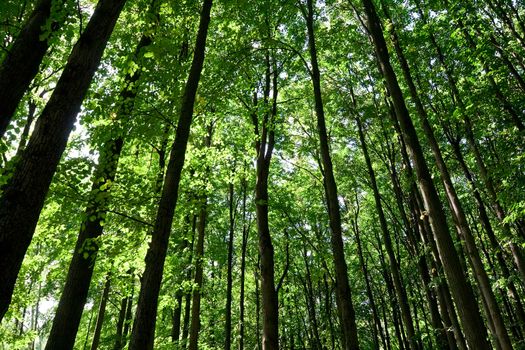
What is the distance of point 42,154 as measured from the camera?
11.6 feet

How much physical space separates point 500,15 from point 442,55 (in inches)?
79.5

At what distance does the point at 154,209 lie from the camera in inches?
288

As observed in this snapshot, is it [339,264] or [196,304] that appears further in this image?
[196,304]

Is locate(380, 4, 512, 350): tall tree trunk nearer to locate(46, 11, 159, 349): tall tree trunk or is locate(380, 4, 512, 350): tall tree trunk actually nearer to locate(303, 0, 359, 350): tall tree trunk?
locate(303, 0, 359, 350): tall tree trunk

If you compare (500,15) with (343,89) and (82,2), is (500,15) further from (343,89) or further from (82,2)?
(82,2)

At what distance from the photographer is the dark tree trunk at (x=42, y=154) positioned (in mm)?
3098

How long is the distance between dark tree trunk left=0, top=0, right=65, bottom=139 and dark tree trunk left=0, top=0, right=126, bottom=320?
69 centimetres

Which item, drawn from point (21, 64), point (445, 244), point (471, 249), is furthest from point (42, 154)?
point (471, 249)

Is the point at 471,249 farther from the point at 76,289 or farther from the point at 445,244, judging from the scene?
the point at 76,289

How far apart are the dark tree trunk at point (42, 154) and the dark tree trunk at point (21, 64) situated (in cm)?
69

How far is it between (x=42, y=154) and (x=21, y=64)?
1679 mm

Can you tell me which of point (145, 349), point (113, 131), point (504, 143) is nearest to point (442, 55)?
point (504, 143)

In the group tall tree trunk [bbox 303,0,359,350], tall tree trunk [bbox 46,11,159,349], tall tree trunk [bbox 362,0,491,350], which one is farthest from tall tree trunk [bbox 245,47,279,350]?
tall tree trunk [bbox 362,0,491,350]

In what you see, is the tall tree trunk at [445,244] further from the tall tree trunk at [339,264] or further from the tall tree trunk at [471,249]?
the tall tree trunk at [471,249]
